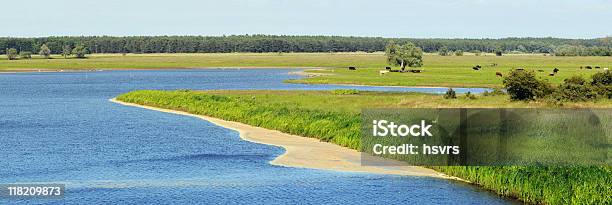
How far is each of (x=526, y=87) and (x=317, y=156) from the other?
39.6m

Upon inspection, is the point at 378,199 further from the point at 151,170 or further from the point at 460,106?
the point at 460,106

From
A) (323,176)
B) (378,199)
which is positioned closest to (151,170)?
(323,176)

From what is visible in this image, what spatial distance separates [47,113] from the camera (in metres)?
85.2

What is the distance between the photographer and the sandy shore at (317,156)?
46969 mm

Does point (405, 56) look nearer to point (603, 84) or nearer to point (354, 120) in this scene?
point (603, 84)

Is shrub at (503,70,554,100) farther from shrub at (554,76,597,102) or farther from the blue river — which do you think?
the blue river

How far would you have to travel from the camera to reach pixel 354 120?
61969mm

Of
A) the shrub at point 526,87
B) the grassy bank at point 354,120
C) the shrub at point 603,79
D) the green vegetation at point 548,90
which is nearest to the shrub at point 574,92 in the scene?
the green vegetation at point 548,90

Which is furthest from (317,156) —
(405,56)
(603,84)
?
(405,56)

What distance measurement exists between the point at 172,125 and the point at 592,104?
40.3m

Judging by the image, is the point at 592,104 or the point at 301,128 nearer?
the point at 301,128

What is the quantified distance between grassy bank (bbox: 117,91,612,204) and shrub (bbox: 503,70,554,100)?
190 centimetres

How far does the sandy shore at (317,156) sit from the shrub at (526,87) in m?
30.8

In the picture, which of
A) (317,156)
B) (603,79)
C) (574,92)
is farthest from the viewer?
(603,79)
